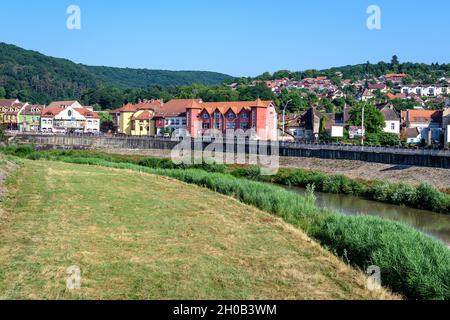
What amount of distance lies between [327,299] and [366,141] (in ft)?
203

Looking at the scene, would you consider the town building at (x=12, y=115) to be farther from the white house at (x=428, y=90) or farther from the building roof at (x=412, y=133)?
the white house at (x=428, y=90)

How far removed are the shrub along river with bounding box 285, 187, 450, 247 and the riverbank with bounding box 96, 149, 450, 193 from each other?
634cm

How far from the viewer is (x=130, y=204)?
24.2 metres

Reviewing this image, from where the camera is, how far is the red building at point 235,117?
277ft

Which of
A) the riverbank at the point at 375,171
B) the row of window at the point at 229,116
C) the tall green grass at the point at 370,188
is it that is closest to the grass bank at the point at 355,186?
the tall green grass at the point at 370,188

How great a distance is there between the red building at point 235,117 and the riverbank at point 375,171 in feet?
77.4

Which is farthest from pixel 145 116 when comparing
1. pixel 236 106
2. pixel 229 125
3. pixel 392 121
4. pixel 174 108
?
pixel 392 121

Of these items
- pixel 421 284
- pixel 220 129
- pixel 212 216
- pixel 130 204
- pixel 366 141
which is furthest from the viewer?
pixel 220 129

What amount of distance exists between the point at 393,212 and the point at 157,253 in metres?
22.7

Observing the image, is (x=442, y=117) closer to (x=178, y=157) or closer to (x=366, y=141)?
(x=366, y=141)

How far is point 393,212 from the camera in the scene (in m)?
34.4

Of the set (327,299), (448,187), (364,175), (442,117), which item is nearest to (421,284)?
(327,299)

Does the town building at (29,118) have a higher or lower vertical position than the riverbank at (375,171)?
higher
